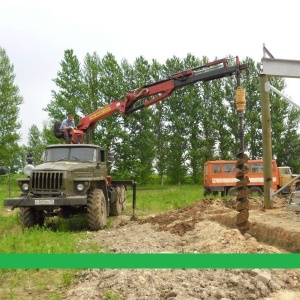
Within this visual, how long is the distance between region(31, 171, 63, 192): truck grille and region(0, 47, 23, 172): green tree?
2516 cm

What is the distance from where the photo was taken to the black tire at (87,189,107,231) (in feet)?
34.3

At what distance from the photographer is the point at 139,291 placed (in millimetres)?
4680

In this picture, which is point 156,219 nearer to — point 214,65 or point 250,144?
point 214,65

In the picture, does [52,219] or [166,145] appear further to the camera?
[166,145]

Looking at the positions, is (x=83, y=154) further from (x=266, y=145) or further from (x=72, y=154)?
(x=266, y=145)

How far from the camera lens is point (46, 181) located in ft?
34.5

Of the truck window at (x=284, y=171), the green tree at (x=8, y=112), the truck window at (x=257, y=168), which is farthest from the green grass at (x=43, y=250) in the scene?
the green tree at (x=8, y=112)

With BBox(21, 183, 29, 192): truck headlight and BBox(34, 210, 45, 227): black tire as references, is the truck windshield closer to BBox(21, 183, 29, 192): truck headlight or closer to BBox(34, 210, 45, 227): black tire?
BBox(21, 183, 29, 192): truck headlight

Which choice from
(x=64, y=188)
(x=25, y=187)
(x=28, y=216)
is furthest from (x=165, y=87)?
(x=28, y=216)

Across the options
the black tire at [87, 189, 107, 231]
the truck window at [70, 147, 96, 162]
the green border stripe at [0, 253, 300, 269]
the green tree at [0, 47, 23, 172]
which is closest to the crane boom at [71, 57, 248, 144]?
the truck window at [70, 147, 96, 162]

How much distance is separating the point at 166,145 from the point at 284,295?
3738 cm

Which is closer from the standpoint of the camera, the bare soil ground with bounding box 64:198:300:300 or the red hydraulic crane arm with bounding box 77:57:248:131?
the bare soil ground with bounding box 64:198:300:300

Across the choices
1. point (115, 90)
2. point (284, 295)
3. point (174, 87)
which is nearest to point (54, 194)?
point (174, 87)

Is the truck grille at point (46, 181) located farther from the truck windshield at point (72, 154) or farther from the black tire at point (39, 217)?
the truck windshield at point (72, 154)
